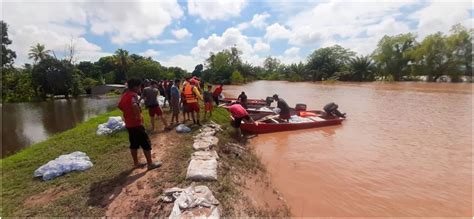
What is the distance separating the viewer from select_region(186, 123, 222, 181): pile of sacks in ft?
15.2

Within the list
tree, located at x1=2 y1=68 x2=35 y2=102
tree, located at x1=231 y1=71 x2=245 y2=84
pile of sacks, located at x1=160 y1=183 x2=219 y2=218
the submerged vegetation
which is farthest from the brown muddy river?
tree, located at x1=231 y1=71 x2=245 y2=84

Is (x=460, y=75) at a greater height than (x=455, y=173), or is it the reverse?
(x=460, y=75)

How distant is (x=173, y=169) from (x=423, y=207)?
15.7 feet

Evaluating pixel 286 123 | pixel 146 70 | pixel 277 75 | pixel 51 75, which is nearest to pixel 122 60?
pixel 146 70

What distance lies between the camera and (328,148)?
9086 mm

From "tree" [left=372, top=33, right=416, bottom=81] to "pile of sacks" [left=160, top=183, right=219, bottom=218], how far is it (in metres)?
50.9

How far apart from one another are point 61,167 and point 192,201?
9.89 feet

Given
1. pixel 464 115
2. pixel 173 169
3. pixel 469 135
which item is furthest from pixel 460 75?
pixel 173 169

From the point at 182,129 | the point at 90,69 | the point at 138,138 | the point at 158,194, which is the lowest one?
the point at 158,194

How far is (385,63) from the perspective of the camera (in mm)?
48562

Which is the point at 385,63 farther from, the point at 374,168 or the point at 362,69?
the point at 374,168

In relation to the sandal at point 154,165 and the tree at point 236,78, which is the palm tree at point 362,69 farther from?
the sandal at point 154,165

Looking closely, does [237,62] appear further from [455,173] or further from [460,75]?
[455,173]

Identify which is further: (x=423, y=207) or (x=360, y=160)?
(x=360, y=160)
